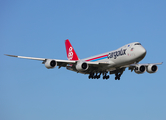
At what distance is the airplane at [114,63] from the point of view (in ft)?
154

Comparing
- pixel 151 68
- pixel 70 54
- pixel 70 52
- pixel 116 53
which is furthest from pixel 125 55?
pixel 70 52

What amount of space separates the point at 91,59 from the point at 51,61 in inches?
422

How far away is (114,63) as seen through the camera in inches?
1956

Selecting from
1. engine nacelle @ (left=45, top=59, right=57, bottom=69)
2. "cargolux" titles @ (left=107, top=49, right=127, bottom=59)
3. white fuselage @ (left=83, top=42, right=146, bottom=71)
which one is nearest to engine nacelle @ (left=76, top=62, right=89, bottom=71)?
engine nacelle @ (left=45, top=59, right=57, bottom=69)

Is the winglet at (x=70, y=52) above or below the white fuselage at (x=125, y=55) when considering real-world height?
above

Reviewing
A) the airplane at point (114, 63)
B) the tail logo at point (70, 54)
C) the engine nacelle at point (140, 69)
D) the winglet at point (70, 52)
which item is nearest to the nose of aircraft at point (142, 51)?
the airplane at point (114, 63)

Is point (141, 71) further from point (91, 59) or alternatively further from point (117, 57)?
point (91, 59)

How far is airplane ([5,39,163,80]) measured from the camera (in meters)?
47.0

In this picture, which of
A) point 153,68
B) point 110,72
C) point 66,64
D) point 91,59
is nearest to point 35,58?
point 66,64

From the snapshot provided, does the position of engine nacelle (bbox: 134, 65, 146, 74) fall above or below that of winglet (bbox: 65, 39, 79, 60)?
below

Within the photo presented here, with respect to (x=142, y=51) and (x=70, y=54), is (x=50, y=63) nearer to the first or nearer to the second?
(x=142, y=51)

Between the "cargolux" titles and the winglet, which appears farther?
the winglet

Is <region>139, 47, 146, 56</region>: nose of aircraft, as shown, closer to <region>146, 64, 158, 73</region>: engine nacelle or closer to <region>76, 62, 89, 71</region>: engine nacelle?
<region>146, 64, 158, 73</region>: engine nacelle

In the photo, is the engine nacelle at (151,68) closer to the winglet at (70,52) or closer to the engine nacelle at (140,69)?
the engine nacelle at (140,69)
